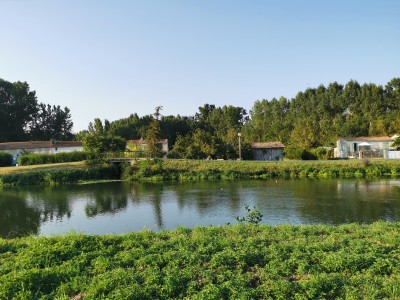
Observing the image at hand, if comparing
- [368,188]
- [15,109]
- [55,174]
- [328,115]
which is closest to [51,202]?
[55,174]

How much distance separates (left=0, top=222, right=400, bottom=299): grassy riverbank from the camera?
21.0ft

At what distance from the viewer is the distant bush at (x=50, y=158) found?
154 ft

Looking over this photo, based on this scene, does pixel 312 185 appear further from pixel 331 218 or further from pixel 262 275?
pixel 262 275

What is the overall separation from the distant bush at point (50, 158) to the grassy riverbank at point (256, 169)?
9628mm

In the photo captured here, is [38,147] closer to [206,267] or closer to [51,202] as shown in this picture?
[51,202]

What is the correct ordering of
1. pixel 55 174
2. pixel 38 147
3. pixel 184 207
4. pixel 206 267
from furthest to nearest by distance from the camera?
pixel 38 147, pixel 55 174, pixel 184 207, pixel 206 267

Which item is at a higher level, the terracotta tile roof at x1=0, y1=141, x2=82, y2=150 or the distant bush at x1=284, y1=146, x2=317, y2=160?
the terracotta tile roof at x1=0, y1=141, x2=82, y2=150

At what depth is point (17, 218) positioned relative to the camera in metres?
19.6

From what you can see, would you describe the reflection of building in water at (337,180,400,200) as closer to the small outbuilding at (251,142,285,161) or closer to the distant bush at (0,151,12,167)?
the small outbuilding at (251,142,285,161)

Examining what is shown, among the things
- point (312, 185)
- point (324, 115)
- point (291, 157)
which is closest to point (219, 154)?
point (291, 157)

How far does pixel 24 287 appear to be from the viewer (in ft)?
22.6

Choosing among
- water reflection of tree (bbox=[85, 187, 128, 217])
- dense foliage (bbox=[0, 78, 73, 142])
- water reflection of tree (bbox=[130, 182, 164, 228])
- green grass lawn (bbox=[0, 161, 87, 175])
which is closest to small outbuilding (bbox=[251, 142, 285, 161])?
green grass lawn (bbox=[0, 161, 87, 175])

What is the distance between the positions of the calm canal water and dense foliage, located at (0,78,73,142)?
50.2 metres

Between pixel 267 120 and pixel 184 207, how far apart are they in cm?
7455
